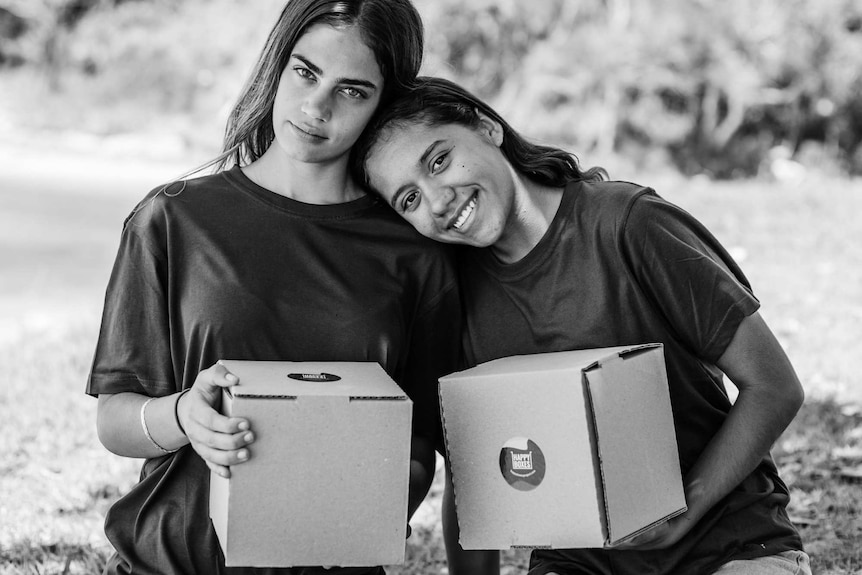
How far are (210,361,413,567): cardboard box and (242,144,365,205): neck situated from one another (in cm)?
54

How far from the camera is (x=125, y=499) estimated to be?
2010 mm

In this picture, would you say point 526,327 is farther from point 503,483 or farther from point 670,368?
point 503,483

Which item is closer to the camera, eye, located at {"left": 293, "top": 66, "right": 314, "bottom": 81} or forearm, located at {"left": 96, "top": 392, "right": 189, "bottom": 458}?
forearm, located at {"left": 96, "top": 392, "right": 189, "bottom": 458}

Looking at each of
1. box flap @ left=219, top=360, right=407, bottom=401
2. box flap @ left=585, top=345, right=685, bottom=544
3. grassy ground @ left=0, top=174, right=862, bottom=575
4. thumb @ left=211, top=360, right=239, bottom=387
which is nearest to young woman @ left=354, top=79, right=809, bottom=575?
box flap @ left=585, top=345, right=685, bottom=544

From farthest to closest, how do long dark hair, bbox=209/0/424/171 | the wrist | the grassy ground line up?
the grassy ground → long dark hair, bbox=209/0/424/171 → the wrist

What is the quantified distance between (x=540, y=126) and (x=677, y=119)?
206 cm

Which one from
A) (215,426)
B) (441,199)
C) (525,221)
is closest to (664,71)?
(525,221)

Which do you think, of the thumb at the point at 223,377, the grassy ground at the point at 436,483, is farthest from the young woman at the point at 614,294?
the grassy ground at the point at 436,483

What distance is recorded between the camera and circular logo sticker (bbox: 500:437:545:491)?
68.7 inches

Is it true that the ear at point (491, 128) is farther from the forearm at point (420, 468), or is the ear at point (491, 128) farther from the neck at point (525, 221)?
the forearm at point (420, 468)

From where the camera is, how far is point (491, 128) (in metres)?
2.26

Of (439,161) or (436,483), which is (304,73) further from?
(436,483)

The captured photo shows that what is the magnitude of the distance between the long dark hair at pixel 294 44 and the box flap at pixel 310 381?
1.96 ft

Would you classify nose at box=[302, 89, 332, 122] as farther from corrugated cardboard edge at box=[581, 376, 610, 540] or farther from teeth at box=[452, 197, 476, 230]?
corrugated cardboard edge at box=[581, 376, 610, 540]
